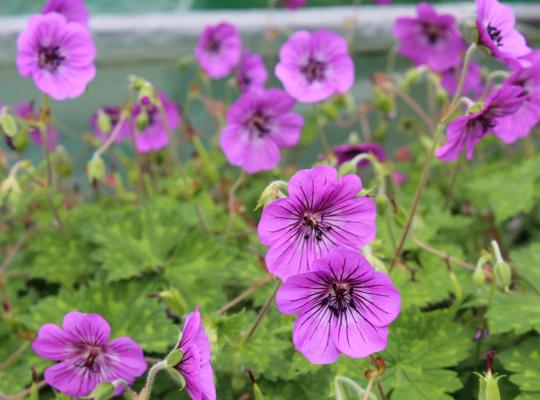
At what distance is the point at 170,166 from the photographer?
8.41 feet

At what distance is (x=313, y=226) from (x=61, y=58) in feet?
2.69

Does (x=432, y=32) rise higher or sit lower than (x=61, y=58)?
higher

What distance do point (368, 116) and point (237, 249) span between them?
139 cm

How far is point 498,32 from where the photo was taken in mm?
1340

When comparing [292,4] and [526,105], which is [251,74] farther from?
[526,105]

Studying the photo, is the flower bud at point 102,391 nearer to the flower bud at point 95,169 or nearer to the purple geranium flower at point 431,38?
the flower bud at point 95,169

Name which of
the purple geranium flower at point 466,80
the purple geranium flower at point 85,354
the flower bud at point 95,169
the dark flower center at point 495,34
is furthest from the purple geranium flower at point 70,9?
the purple geranium flower at point 466,80

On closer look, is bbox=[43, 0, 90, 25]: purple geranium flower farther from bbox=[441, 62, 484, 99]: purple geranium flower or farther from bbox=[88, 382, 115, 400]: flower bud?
bbox=[441, 62, 484, 99]: purple geranium flower

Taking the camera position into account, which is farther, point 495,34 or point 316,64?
point 316,64

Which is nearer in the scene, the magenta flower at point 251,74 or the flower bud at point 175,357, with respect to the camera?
the flower bud at point 175,357

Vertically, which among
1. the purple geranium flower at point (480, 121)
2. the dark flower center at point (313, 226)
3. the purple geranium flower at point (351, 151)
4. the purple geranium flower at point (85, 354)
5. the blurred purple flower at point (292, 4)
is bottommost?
the purple geranium flower at point (85, 354)

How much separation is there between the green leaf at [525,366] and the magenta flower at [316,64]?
766 mm

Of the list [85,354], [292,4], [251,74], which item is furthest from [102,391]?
[292,4]

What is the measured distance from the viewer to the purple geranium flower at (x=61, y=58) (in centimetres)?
158
